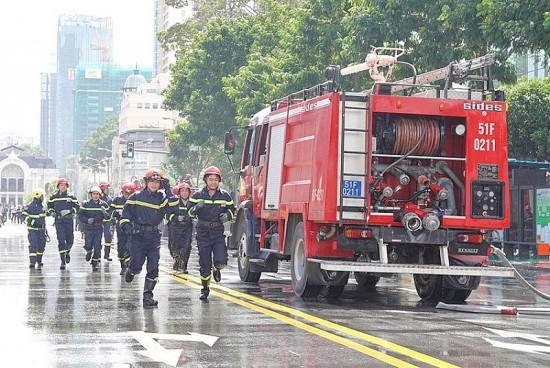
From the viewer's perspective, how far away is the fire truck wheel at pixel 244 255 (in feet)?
65.1

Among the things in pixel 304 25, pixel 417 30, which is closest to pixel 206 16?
pixel 304 25

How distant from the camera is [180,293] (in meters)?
17.5

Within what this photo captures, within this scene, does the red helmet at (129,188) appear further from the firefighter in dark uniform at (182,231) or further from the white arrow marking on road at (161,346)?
the white arrow marking on road at (161,346)

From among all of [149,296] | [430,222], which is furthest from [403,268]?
[149,296]

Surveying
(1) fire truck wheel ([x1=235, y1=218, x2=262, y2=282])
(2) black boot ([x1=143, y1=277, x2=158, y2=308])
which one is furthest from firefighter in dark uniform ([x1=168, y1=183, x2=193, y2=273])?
(2) black boot ([x1=143, y1=277, x2=158, y2=308])

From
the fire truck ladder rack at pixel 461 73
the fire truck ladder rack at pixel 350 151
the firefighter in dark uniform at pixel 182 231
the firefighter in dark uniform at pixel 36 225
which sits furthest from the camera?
the firefighter in dark uniform at pixel 36 225

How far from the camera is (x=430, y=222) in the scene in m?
15.5

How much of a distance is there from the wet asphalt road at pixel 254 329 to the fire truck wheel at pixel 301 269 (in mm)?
218

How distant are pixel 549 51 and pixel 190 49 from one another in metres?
48.7

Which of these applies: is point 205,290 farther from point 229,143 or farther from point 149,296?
point 229,143

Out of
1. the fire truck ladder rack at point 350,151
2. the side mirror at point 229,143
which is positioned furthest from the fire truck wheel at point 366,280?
the fire truck ladder rack at point 350,151

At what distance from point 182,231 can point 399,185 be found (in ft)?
26.6

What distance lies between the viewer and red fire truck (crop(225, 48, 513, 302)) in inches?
606

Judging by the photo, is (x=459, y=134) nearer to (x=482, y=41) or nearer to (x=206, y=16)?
(x=482, y=41)
